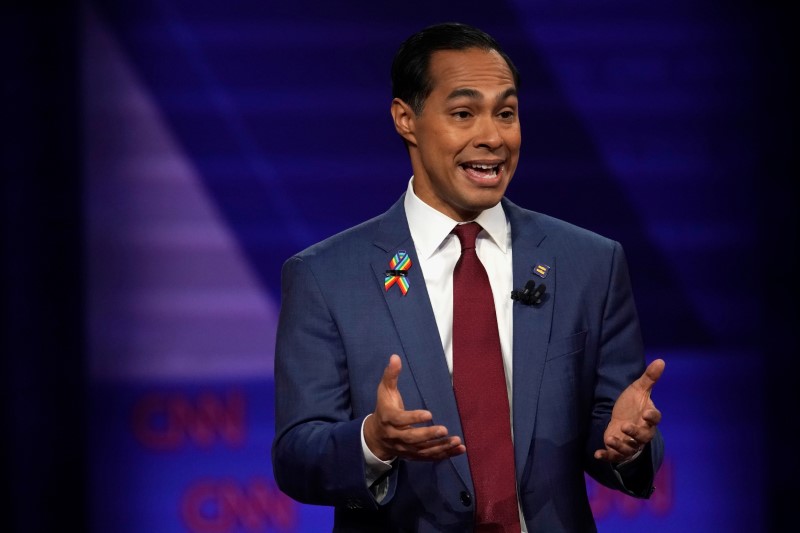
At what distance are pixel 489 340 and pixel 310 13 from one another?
1.82 meters

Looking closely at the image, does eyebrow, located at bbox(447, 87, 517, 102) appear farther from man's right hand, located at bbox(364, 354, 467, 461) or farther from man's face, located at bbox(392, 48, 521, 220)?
man's right hand, located at bbox(364, 354, 467, 461)

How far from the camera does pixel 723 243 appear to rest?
384 centimetres

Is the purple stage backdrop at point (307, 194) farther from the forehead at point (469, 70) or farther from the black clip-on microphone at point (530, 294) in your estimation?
the black clip-on microphone at point (530, 294)

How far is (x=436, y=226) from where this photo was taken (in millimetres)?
2367

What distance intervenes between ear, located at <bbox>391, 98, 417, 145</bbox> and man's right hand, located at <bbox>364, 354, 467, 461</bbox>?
683 mm

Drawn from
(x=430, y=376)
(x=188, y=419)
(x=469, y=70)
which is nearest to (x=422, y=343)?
(x=430, y=376)

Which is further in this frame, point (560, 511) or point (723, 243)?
point (723, 243)

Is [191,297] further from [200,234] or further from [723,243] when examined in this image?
[723,243]

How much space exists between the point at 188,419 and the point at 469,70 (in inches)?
71.9

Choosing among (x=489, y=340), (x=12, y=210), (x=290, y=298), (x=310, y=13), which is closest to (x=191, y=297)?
(x=12, y=210)

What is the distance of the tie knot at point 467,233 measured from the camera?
7.67 feet

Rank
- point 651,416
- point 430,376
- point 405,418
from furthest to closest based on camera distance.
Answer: point 430,376
point 651,416
point 405,418

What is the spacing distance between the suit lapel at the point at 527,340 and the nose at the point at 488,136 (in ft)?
0.63

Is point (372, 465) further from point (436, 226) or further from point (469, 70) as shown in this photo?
point (469, 70)
